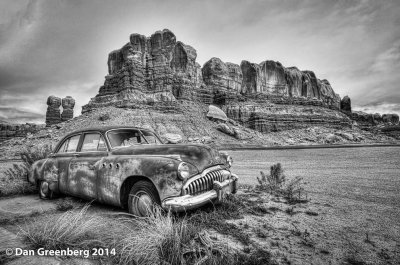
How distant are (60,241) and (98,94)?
67.6 meters

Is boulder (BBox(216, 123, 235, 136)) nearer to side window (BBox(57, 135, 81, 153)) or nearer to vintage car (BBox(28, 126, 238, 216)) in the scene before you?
vintage car (BBox(28, 126, 238, 216))

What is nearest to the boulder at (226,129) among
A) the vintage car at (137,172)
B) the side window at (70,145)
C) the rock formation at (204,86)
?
the rock formation at (204,86)

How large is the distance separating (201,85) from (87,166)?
73788 mm

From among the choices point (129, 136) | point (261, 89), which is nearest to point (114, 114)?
point (129, 136)

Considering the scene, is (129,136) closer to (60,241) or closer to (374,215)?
(60,241)

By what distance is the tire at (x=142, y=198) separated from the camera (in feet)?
10.8

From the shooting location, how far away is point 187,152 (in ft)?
11.5

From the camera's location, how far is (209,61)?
274ft

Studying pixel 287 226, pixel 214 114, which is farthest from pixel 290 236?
pixel 214 114

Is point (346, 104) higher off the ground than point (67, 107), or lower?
higher

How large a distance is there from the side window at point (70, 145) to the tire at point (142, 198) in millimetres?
2271

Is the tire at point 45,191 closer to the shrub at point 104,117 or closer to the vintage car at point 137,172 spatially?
the vintage car at point 137,172

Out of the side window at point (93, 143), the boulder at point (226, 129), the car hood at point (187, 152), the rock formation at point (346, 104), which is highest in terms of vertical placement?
the rock formation at point (346, 104)

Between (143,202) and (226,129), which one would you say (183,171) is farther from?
(226,129)
